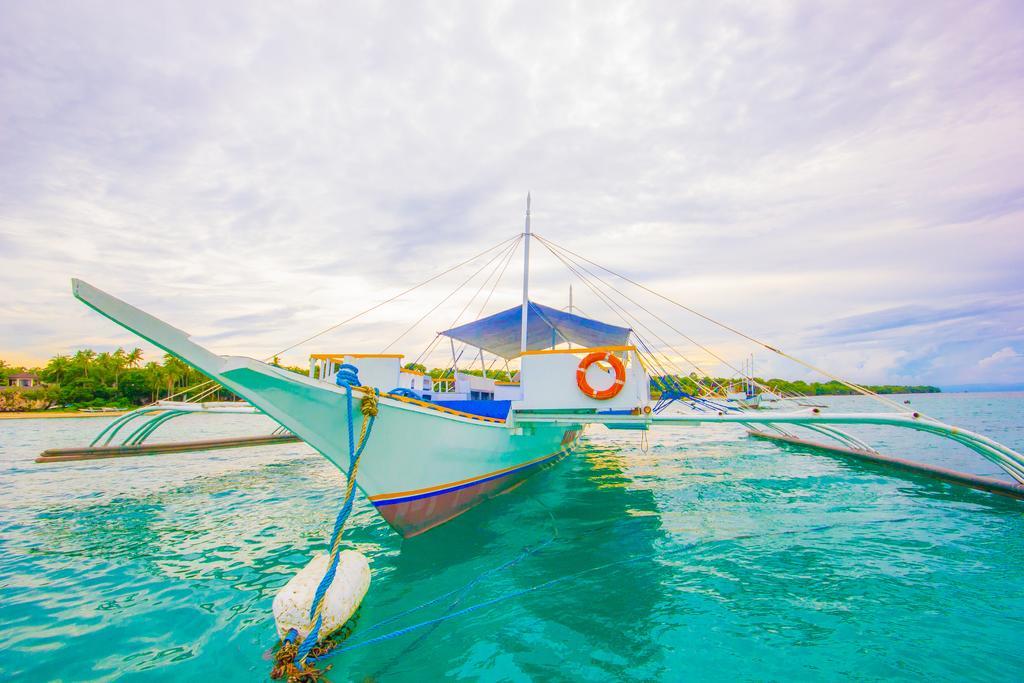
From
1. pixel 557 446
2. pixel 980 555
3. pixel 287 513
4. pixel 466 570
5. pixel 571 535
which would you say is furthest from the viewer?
pixel 557 446

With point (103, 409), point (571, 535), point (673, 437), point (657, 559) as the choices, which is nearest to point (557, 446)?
point (571, 535)

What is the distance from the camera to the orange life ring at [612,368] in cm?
745

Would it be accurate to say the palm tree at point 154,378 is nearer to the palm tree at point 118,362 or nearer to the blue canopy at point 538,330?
the palm tree at point 118,362

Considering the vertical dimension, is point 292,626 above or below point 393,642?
above

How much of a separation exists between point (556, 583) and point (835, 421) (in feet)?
16.4

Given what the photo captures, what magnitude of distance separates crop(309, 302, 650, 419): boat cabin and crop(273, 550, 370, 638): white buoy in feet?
7.57

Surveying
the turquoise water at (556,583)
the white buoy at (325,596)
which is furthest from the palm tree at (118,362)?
the white buoy at (325,596)

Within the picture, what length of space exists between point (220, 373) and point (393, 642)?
3017 mm

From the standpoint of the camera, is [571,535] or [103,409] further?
[103,409]

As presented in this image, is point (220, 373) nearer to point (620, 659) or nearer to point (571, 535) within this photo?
point (620, 659)

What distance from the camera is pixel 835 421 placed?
654cm

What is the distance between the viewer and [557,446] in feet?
41.7

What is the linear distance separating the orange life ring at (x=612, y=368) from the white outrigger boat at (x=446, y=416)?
0.06 feet

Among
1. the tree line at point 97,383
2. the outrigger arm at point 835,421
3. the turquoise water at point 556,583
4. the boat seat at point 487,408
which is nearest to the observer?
the turquoise water at point 556,583
